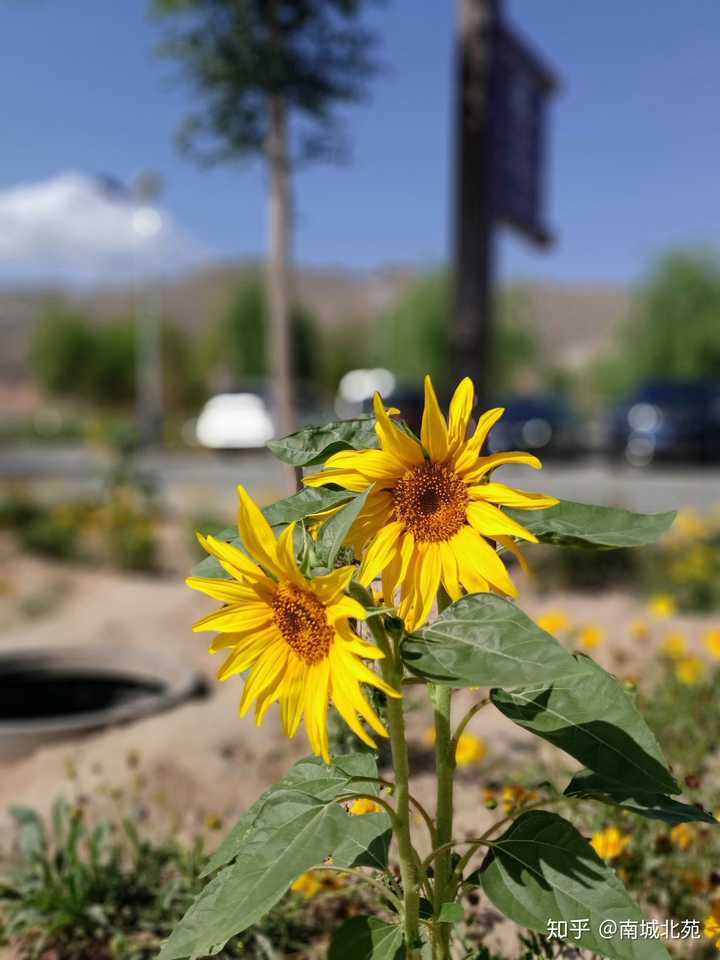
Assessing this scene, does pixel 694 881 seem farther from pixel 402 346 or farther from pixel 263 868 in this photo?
pixel 402 346

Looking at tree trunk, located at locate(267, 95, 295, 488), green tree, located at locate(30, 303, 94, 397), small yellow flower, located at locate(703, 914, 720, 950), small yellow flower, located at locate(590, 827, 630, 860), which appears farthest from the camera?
green tree, located at locate(30, 303, 94, 397)

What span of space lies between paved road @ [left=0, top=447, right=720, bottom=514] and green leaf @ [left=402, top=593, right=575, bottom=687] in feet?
23.2

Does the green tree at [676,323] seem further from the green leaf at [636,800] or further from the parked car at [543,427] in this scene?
the green leaf at [636,800]

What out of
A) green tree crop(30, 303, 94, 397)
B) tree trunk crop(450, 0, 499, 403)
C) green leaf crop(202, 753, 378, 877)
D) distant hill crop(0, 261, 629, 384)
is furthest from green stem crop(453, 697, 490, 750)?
distant hill crop(0, 261, 629, 384)

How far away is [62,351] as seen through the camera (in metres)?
54.9

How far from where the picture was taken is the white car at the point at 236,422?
21578 millimetres

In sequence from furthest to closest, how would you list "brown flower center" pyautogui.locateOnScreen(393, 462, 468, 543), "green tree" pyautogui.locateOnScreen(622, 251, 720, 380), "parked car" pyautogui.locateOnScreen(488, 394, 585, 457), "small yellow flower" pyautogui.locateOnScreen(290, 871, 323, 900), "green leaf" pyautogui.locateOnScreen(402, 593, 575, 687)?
"green tree" pyautogui.locateOnScreen(622, 251, 720, 380) → "parked car" pyautogui.locateOnScreen(488, 394, 585, 457) → "small yellow flower" pyautogui.locateOnScreen(290, 871, 323, 900) → "brown flower center" pyautogui.locateOnScreen(393, 462, 468, 543) → "green leaf" pyautogui.locateOnScreen(402, 593, 575, 687)

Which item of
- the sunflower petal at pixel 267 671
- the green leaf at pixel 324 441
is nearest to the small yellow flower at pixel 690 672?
the green leaf at pixel 324 441

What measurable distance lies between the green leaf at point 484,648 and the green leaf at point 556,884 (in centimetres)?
33

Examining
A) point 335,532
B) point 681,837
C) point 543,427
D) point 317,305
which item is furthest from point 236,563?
point 317,305

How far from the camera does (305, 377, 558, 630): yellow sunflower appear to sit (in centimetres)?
129

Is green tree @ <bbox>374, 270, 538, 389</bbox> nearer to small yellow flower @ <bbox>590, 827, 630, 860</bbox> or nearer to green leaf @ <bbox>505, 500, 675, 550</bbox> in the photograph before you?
small yellow flower @ <bbox>590, 827, 630, 860</bbox>

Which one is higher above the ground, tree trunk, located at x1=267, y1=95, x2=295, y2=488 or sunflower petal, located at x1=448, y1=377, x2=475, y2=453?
tree trunk, located at x1=267, y1=95, x2=295, y2=488

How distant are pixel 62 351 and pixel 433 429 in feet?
186
